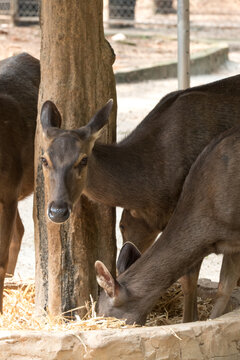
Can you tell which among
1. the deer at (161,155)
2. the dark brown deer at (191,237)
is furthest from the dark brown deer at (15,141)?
the dark brown deer at (191,237)

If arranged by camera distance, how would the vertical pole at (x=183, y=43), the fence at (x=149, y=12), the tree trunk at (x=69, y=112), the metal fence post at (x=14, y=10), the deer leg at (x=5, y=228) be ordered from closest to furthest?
1. the tree trunk at (x=69, y=112)
2. the deer leg at (x=5, y=228)
3. the vertical pole at (x=183, y=43)
4. the metal fence post at (x=14, y=10)
5. the fence at (x=149, y=12)

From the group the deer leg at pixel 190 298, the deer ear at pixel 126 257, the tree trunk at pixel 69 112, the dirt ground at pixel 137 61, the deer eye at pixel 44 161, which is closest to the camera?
the deer eye at pixel 44 161

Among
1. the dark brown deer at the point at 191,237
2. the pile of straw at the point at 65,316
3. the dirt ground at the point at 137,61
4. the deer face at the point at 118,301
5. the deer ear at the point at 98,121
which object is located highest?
the deer ear at the point at 98,121

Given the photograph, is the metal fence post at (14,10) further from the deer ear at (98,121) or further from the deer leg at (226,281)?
the deer leg at (226,281)

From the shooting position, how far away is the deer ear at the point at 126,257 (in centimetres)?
685

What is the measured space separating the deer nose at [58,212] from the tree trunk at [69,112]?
1.45 ft

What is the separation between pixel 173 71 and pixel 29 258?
443 inches

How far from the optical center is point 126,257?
22.6 ft

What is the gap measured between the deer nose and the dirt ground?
3.40 m

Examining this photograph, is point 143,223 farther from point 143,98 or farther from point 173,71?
point 173,71

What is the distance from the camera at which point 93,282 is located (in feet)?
22.7

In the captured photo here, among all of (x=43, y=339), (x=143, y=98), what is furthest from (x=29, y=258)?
(x=143, y=98)

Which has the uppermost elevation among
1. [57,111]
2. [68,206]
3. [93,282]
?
[57,111]

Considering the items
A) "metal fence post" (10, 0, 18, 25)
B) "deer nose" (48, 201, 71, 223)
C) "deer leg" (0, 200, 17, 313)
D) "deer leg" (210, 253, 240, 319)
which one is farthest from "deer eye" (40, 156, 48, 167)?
"metal fence post" (10, 0, 18, 25)
